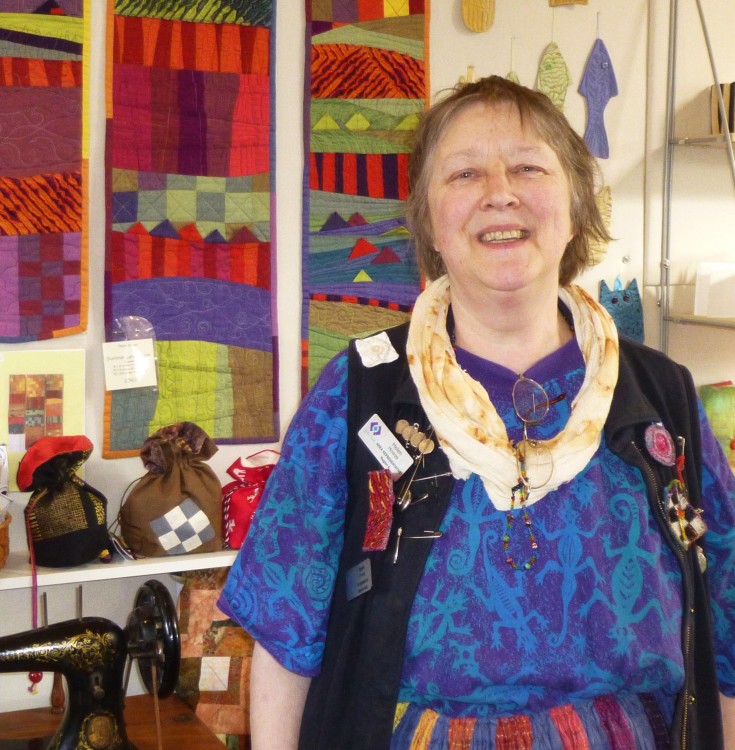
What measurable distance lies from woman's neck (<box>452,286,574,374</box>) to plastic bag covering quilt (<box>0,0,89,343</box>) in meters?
1.20

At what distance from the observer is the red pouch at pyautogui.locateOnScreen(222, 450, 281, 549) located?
2014mm

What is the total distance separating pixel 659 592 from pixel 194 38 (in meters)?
1.72

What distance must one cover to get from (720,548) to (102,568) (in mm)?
1241

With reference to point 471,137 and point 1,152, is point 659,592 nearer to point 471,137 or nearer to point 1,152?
point 471,137

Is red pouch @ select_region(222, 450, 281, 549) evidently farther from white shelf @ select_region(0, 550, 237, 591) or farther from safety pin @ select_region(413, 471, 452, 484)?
safety pin @ select_region(413, 471, 452, 484)

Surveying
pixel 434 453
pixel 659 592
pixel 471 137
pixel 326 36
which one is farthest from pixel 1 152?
pixel 659 592

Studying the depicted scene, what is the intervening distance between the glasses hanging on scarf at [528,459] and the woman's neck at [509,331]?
4 centimetres

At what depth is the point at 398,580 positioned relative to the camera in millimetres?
1023

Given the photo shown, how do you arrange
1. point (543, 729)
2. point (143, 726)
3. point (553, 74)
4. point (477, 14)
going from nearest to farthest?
point (543, 729)
point (143, 726)
point (477, 14)
point (553, 74)

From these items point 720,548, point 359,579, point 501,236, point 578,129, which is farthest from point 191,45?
Result: point 720,548

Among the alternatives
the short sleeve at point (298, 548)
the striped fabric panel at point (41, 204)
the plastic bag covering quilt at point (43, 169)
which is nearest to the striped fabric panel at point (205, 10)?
the plastic bag covering quilt at point (43, 169)

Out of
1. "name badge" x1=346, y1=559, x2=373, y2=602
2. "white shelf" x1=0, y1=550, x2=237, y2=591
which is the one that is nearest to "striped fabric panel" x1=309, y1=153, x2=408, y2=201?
"white shelf" x1=0, y1=550, x2=237, y2=591

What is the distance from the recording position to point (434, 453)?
109 centimetres

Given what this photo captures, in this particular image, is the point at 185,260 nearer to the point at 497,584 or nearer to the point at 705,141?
the point at 497,584
